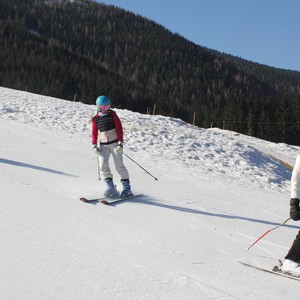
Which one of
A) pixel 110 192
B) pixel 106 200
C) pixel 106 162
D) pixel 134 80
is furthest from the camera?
pixel 134 80

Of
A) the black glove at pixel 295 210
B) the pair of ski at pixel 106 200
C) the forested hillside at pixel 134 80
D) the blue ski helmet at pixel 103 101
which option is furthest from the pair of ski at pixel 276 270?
the forested hillside at pixel 134 80

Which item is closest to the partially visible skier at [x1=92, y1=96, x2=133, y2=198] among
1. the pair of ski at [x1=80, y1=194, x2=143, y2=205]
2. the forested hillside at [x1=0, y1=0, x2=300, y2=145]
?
the pair of ski at [x1=80, y1=194, x2=143, y2=205]

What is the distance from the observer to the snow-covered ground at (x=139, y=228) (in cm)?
362

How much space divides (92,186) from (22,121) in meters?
8.29

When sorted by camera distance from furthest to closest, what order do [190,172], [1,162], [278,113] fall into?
1. [278,113]
2. [190,172]
3. [1,162]

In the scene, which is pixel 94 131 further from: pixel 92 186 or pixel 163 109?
pixel 163 109

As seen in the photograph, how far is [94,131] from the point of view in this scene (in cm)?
729

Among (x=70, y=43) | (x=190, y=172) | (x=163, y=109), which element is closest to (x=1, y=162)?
(x=190, y=172)

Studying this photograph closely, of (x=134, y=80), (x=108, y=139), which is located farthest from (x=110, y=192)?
(x=134, y=80)

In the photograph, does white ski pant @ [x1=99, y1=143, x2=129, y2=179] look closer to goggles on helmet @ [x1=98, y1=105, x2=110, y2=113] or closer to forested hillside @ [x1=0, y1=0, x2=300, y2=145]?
goggles on helmet @ [x1=98, y1=105, x2=110, y2=113]

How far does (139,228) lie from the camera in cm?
544

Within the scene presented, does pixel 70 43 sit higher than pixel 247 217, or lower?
higher

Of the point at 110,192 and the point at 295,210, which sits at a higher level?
the point at 295,210

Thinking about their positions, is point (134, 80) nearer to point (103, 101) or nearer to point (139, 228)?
point (103, 101)
